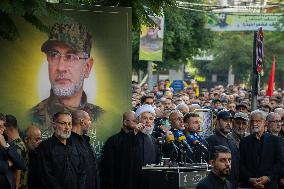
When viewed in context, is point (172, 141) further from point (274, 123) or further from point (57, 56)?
point (274, 123)

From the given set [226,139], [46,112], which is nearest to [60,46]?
[46,112]

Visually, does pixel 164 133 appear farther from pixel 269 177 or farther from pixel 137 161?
pixel 269 177

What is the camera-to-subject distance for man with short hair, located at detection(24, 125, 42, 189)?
10.8m

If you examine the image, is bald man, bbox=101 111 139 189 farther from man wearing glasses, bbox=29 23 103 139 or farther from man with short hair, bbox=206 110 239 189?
man with short hair, bbox=206 110 239 189

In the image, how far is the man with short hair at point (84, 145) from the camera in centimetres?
1138

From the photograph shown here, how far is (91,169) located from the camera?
11.5 meters

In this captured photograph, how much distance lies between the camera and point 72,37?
12914 mm

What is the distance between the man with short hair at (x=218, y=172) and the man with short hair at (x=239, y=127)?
5.06m

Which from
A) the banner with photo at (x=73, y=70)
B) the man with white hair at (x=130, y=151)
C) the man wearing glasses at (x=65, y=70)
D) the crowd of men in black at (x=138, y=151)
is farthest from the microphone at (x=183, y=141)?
the man wearing glasses at (x=65, y=70)

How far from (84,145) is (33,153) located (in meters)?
0.82

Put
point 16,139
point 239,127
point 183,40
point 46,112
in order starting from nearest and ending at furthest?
1. point 16,139
2. point 46,112
3. point 239,127
4. point 183,40

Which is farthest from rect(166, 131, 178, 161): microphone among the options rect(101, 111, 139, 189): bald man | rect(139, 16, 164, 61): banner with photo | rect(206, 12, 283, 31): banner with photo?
rect(206, 12, 283, 31): banner with photo

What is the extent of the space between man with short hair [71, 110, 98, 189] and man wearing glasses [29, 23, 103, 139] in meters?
1.26

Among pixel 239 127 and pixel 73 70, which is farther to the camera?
pixel 239 127
